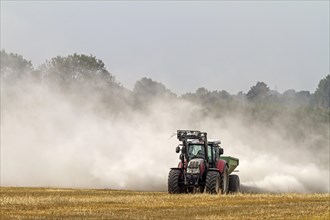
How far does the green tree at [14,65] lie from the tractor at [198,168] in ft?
131

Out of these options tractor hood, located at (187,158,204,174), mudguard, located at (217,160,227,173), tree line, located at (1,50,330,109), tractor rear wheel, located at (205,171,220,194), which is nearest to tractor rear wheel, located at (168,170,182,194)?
tractor hood, located at (187,158,204,174)

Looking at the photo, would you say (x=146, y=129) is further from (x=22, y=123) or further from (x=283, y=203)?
(x=283, y=203)

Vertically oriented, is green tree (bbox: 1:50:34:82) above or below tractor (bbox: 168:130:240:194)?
above

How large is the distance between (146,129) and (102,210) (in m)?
40.9

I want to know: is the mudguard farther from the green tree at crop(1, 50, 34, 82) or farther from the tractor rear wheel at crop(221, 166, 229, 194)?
the green tree at crop(1, 50, 34, 82)

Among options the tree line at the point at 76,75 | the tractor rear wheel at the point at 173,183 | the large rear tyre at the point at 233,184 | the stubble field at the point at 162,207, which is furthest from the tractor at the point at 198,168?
the tree line at the point at 76,75

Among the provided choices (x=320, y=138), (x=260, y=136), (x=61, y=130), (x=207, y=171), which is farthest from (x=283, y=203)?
(x=320, y=138)

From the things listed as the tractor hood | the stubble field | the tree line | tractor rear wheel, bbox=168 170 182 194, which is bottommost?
the stubble field

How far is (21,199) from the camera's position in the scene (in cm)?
4091

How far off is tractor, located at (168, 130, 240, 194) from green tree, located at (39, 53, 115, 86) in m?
39.7

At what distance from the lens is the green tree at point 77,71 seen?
10025 centimetres

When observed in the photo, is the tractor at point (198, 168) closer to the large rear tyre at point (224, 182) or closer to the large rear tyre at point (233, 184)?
the large rear tyre at point (224, 182)

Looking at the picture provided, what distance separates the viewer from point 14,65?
352 feet

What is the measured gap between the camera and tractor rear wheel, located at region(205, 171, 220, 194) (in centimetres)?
5049
